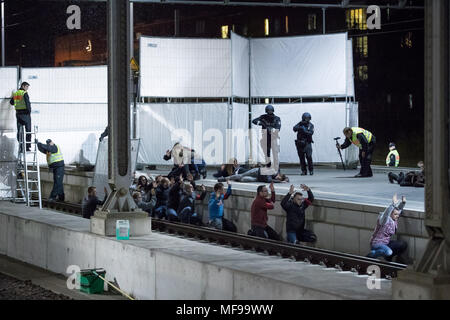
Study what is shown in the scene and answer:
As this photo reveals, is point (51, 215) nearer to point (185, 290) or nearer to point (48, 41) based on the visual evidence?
point (185, 290)

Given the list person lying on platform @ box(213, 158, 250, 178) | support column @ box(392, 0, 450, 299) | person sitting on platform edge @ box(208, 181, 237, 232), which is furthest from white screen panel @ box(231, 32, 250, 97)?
support column @ box(392, 0, 450, 299)

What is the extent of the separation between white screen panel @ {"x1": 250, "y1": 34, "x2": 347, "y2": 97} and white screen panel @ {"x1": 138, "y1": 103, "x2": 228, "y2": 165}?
1697 mm

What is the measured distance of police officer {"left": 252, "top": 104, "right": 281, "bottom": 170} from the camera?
22.7m

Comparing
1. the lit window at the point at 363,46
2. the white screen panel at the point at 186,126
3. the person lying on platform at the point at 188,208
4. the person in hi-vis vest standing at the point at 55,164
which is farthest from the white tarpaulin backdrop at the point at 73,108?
the lit window at the point at 363,46

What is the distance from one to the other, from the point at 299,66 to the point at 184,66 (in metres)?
3.45

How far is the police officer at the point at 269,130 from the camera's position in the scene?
74.6ft

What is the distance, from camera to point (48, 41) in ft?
267

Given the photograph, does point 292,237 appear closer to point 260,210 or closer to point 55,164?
point 260,210

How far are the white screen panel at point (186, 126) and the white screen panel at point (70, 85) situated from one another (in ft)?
7.09

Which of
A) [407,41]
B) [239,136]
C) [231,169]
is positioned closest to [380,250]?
[231,169]

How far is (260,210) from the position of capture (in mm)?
16750

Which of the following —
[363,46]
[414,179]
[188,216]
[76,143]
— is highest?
[363,46]

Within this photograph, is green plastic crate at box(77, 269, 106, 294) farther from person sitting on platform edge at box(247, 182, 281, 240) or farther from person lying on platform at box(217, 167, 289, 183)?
A: person lying on platform at box(217, 167, 289, 183)

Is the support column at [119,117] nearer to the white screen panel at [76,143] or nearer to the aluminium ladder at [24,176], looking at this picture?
the aluminium ladder at [24,176]
